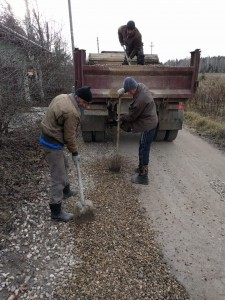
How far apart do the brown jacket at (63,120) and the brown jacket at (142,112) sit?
1339 mm

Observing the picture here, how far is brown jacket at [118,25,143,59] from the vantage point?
21.4 feet

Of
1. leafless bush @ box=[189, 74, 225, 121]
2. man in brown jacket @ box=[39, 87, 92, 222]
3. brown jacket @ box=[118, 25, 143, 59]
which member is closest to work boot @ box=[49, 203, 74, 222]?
man in brown jacket @ box=[39, 87, 92, 222]

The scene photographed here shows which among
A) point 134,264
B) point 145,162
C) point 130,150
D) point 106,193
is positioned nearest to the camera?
point 134,264

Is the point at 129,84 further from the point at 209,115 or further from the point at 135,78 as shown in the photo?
the point at 209,115

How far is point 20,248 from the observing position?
9.37ft

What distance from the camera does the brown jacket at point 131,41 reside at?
21.4ft

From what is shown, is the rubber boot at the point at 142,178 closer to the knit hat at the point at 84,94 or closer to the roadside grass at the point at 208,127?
the knit hat at the point at 84,94

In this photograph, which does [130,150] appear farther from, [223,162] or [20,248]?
[20,248]

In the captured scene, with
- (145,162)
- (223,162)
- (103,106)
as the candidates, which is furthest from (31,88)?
(223,162)

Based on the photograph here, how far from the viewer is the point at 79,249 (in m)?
2.85

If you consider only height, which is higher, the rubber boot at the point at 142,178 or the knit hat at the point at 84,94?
the knit hat at the point at 84,94

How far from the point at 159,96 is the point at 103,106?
1.23 meters

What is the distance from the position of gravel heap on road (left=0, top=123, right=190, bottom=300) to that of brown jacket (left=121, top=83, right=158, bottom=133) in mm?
1040

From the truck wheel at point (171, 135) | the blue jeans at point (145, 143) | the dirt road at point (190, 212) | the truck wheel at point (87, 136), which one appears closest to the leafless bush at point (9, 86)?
the truck wheel at point (87, 136)
